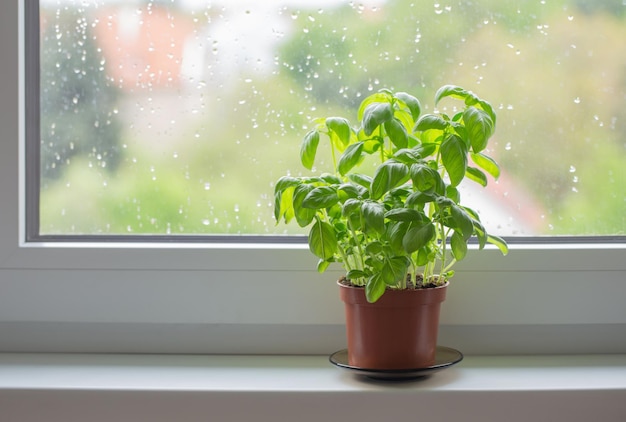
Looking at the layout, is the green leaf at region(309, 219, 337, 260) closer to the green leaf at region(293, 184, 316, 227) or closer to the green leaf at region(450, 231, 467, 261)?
the green leaf at region(293, 184, 316, 227)

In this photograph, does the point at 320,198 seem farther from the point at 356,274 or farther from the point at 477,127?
the point at 477,127

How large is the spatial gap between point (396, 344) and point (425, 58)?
0.49 meters

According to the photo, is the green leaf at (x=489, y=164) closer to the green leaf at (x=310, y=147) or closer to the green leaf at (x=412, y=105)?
the green leaf at (x=412, y=105)

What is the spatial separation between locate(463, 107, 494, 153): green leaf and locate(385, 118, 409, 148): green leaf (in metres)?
0.08

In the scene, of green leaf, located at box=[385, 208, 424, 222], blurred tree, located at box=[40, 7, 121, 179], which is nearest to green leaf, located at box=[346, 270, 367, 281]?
green leaf, located at box=[385, 208, 424, 222]

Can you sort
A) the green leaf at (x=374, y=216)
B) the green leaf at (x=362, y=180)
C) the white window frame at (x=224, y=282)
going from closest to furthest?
1. the green leaf at (x=374, y=216)
2. the green leaf at (x=362, y=180)
3. the white window frame at (x=224, y=282)

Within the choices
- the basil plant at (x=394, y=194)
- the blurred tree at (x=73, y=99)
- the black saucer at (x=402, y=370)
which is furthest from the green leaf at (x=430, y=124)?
the blurred tree at (x=73, y=99)

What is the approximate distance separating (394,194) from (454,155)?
11cm

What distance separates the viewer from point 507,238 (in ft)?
4.13

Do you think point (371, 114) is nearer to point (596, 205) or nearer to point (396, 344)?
point (396, 344)

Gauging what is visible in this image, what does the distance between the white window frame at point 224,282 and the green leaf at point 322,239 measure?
0.18 metres

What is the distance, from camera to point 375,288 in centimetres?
99

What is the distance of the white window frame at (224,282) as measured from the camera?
1219mm

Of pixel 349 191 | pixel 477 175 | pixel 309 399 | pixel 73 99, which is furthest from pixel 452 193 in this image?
pixel 73 99
